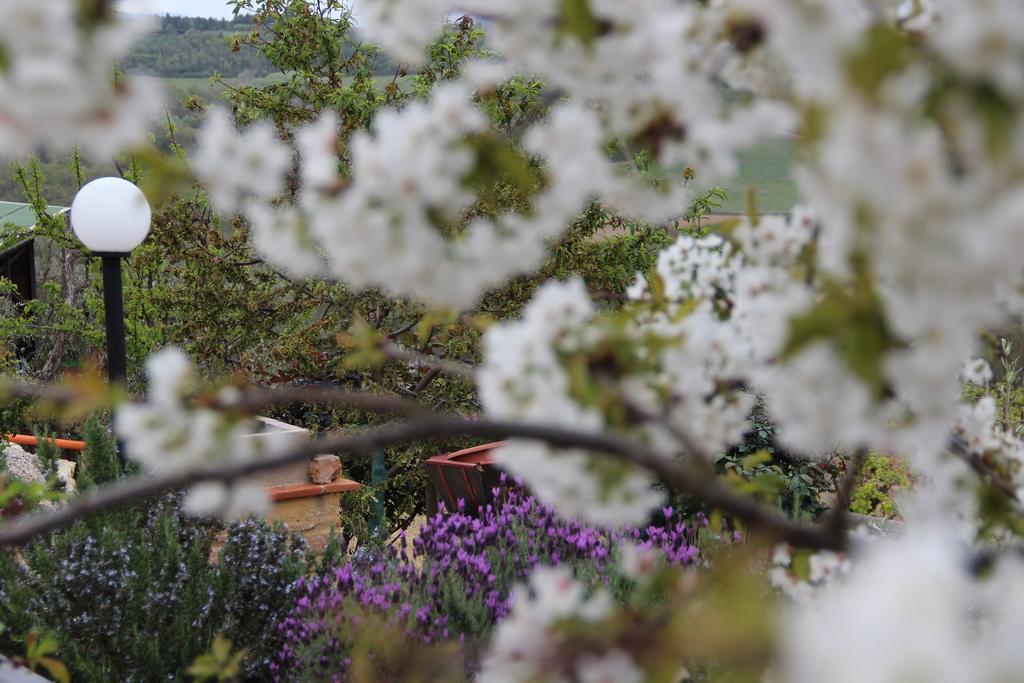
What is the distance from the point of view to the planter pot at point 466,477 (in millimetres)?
4977

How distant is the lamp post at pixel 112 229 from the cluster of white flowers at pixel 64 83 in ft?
12.8

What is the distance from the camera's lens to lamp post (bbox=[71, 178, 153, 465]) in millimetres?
4570

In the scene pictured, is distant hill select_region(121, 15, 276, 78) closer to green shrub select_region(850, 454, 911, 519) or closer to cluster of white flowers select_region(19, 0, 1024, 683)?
green shrub select_region(850, 454, 911, 519)

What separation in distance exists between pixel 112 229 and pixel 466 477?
6.55 feet

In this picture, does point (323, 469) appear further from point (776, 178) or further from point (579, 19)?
point (579, 19)

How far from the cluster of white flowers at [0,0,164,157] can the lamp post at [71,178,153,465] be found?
391 centimetres

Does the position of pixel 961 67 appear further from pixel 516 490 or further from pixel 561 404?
pixel 516 490

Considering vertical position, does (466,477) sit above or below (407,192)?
below

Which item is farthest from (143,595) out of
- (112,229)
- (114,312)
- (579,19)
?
(579,19)

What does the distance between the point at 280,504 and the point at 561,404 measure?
3914 mm

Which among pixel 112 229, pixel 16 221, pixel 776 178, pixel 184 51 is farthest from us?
pixel 184 51

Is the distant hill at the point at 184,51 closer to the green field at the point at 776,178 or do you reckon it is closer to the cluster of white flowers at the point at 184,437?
the green field at the point at 776,178

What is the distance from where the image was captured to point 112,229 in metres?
4.57

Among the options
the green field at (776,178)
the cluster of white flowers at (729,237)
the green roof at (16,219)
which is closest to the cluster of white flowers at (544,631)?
the cluster of white flowers at (729,237)
